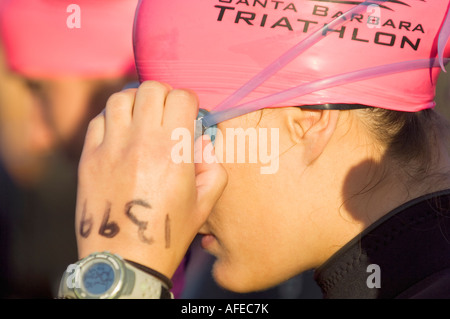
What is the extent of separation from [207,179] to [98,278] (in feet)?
1.74

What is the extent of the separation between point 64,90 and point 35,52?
349 mm

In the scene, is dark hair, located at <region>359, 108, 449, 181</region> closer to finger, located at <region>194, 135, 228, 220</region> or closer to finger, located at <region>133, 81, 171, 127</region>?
finger, located at <region>194, 135, 228, 220</region>

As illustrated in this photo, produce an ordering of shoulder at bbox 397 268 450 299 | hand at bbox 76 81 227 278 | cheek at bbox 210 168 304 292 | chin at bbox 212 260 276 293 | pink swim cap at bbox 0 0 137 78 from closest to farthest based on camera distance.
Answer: shoulder at bbox 397 268 450 299
hand at bbox 76 81 227 278
cheek at bbox 210 168 304 292
chin at bbox 212 260 276 293
pink swim cap at bbox 0 0 137 78

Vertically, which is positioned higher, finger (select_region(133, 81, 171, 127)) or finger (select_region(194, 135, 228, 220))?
finger (select_region(133, 81, 171, 127))

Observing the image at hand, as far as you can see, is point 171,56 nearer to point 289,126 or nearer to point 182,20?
point 182,20

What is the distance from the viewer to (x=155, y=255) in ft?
6.47

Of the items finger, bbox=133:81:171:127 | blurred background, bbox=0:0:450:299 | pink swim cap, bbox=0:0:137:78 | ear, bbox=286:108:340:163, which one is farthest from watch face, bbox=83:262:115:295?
pink swim cap, bbox=0:0:137:78

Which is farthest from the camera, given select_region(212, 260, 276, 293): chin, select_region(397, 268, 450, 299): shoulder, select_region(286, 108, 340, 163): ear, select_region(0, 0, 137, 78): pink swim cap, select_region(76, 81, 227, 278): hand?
select_region(0, 0, 137, 78): pink swim cap

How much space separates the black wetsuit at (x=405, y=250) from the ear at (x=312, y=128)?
345mm

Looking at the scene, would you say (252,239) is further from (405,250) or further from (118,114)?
(118,114)

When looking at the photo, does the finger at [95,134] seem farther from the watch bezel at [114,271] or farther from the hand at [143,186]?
the watch bezel at [114,271]

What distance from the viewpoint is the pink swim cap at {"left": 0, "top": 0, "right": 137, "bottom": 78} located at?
4039mm

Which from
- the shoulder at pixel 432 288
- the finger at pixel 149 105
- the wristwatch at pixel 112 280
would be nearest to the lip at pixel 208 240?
the wristwatch at pixel 112 280

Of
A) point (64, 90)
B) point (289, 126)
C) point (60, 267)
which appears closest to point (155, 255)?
point (289, 126)
